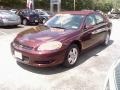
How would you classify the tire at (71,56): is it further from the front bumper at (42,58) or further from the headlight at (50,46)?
the headlight at (50,46)

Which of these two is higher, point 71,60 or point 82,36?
point 82,36

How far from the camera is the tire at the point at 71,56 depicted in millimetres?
5320

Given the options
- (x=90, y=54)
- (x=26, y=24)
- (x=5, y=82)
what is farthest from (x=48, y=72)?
(x=26, y=24)

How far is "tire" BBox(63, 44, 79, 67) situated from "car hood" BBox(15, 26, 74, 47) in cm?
35

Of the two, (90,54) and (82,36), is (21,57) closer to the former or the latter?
(82,36)

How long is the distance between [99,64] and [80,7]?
135ft

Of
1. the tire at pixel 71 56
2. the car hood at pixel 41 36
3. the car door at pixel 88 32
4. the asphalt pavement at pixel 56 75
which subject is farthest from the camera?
the car door at pixel 88 32

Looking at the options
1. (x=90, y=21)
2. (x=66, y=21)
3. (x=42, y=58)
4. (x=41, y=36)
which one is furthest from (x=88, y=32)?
(x=42, y=58)

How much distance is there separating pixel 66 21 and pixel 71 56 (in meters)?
1.27

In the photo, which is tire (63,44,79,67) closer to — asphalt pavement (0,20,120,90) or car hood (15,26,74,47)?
asphalt pavement (0,20,120,90)

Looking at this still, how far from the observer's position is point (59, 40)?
5156 millimetres

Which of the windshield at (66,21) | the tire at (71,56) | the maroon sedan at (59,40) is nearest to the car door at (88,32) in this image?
the maroon sedan at (59,40)

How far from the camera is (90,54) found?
22.6 feet

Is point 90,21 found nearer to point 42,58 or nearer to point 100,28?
point 100,28
